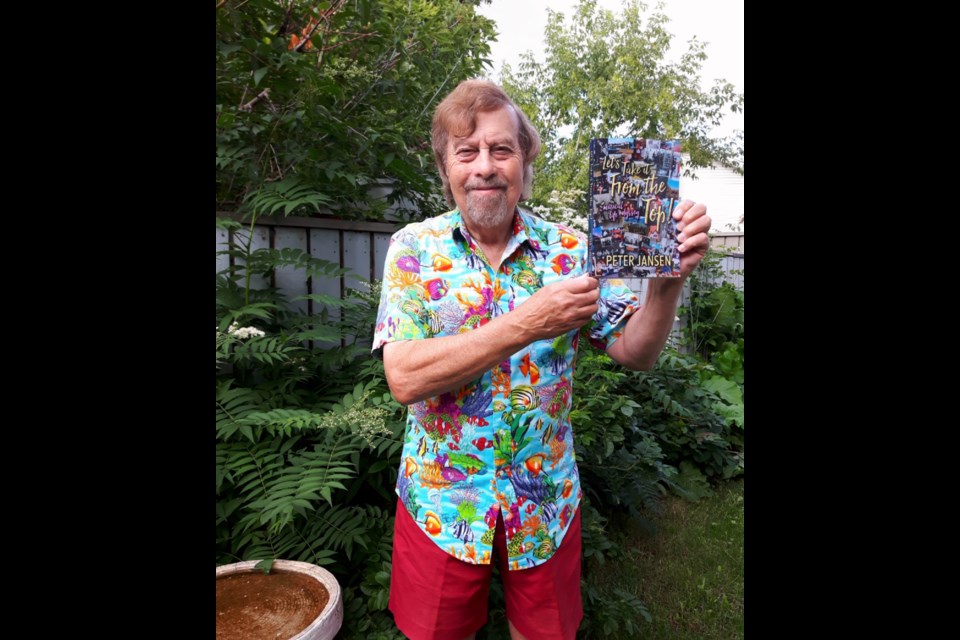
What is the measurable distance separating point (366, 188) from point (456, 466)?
2.24m

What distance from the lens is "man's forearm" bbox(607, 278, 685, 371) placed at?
1541 mm

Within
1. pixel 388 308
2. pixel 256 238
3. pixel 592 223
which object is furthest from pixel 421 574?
pixel 256 238

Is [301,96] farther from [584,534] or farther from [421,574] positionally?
[584,534]

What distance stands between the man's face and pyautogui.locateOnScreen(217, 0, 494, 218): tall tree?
3.59 feet

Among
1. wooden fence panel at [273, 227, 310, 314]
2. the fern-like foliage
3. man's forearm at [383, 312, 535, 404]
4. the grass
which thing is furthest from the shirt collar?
the grass

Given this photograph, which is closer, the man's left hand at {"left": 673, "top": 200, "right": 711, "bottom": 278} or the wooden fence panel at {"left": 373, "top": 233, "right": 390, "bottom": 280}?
the man's left hand at {"left": 673, "top": 200, "right": 711, "bottom": 278}

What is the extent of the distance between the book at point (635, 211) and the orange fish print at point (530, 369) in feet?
1.14

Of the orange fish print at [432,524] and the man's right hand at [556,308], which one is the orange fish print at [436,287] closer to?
the man's right hand at [556,308]

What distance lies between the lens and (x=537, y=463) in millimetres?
1594

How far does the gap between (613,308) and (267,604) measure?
5.31ft

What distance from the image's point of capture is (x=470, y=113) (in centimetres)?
159

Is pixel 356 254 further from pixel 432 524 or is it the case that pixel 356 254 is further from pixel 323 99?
pixel 432 524

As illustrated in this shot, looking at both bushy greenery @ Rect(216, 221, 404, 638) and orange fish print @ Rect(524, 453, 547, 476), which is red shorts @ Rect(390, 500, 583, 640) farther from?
bushy greenery @ Rect(216, 221, 404, 638)

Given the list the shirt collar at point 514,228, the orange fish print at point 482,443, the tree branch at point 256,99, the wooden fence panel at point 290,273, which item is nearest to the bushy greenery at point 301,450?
the wooden fence panel at point 290,273
